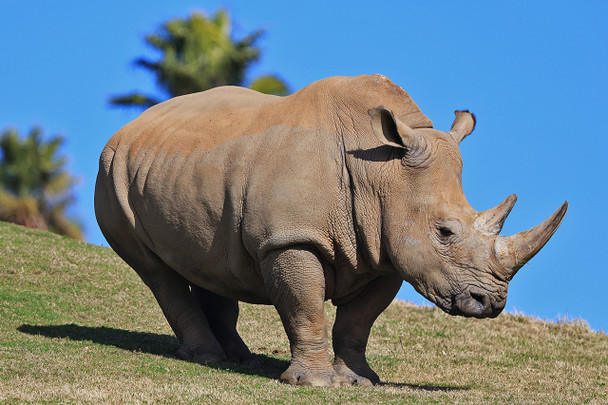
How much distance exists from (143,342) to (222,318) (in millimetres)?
1099

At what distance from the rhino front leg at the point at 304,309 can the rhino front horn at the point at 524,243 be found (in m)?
1.78

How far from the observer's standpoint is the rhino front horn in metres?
8.77

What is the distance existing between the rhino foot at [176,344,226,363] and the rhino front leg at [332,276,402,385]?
161 cm

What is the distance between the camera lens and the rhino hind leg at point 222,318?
459 inches

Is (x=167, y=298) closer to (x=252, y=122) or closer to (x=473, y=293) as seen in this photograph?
(x=252, y=122)

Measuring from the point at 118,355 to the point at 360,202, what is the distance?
3.34 meters

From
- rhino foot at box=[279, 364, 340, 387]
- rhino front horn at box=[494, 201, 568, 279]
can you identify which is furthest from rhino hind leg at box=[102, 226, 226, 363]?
rhino front horn at box=[494, 201, 568, 279]

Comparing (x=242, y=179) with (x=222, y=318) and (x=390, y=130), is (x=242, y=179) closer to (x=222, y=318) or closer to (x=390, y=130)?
(x=390, y=130)

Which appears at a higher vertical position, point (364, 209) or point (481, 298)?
point (364, 209)

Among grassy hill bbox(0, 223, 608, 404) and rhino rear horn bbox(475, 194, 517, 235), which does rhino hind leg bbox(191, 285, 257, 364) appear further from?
rhino rear horn bbox(475, 194, 517, 235)

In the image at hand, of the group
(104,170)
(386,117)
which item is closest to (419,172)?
(386,117)

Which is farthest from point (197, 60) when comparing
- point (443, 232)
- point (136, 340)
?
point (443, 232)

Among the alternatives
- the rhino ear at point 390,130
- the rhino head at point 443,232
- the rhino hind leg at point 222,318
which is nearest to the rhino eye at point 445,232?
the rhino head at point 443,232

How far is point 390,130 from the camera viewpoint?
9.35 m
